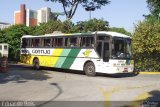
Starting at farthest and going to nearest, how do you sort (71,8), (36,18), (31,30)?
(36,18)
(71,8)
(31,30)

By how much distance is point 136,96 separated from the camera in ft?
48.8

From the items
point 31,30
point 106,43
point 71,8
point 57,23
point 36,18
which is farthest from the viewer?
point 36,18

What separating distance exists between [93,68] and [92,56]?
751 millimetres

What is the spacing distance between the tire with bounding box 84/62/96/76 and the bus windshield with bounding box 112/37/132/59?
1848 mm

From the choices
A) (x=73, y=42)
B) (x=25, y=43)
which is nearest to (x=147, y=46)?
(x=73, y=42)

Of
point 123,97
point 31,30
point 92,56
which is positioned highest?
point 31,30

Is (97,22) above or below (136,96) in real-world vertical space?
above

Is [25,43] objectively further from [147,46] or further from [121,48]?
[121,48]

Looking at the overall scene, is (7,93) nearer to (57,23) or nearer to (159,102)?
(159,102)

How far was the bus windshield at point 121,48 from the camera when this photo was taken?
22.8 meters

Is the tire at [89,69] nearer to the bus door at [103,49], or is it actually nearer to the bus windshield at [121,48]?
the bus door at [103,49]

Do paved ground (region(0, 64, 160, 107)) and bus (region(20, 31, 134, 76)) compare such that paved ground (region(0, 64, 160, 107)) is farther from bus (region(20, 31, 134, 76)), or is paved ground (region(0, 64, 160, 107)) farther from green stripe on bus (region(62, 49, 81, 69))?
green stripe on bus (region(62, 49, 81, 69))

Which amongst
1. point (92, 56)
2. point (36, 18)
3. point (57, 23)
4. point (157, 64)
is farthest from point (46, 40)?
point (36, 18)

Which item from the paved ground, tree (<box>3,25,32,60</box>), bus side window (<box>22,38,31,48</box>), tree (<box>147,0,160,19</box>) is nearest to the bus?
bus side window (<box>22,38,31,48</box>)
